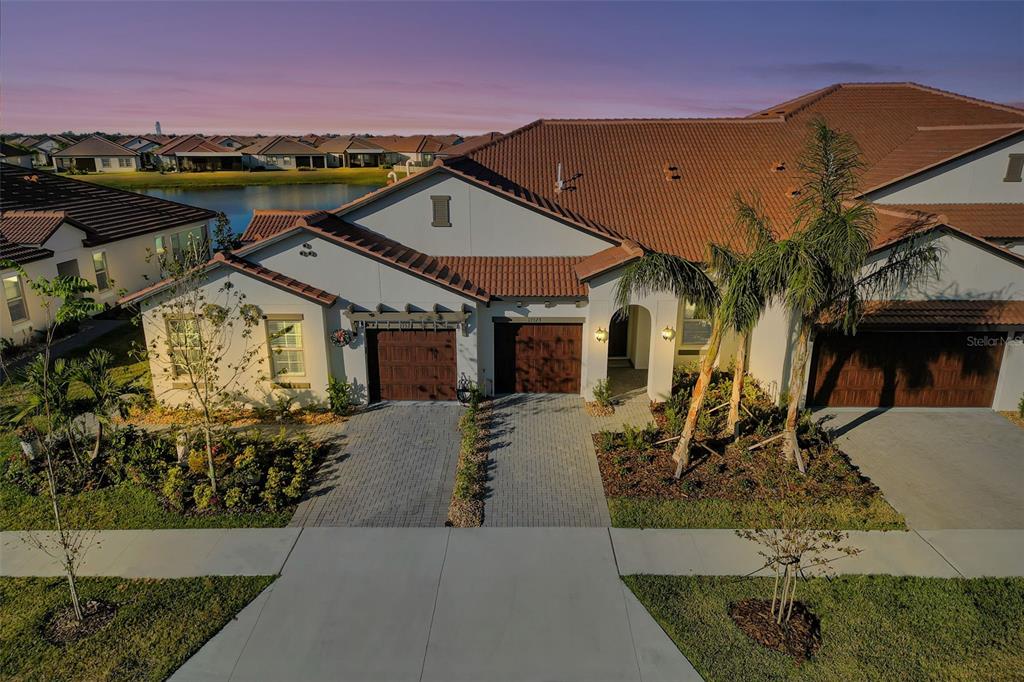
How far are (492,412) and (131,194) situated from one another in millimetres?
25120

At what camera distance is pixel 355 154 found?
2820 inches

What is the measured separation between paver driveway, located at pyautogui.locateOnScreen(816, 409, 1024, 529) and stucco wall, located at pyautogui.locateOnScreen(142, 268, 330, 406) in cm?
1327

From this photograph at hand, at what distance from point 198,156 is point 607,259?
62348 mm

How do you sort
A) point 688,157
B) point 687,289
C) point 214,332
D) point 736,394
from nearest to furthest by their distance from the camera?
point 687,289
point 736,394
point 214,332
point 688,157

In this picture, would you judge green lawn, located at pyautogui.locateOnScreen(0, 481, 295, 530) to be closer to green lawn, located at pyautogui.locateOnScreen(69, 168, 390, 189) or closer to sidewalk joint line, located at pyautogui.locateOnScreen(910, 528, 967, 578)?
sidewalk joint line, located at pyautogui.locateOnScreen(910, 528, 967, 578)

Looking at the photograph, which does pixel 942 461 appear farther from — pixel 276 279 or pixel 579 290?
pixel 276 279

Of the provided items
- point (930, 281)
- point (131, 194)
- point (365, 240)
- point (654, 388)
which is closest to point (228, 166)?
point (131, 194)

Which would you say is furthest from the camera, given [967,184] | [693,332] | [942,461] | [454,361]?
[693,332]

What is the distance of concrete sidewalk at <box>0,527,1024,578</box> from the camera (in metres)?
10.5

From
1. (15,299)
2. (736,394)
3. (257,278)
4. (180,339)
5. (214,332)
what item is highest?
(257,278)

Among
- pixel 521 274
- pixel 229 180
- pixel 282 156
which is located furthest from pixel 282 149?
pixel 521 274

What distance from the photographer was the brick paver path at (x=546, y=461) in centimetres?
1219

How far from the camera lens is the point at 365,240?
1738 centimetres

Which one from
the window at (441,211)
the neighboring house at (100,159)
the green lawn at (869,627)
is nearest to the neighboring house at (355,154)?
the neighboring house at (100,159)
